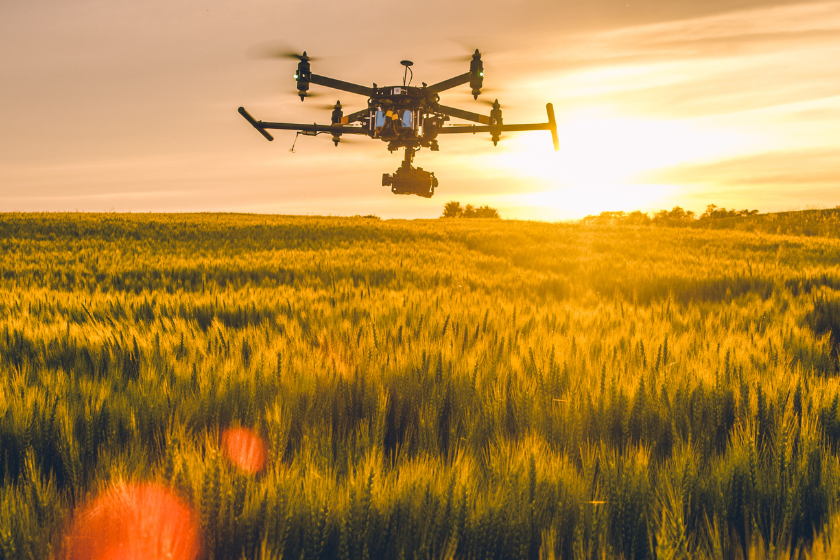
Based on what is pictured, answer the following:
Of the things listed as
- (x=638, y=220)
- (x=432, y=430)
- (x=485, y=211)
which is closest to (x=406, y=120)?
(x=432, y=430)

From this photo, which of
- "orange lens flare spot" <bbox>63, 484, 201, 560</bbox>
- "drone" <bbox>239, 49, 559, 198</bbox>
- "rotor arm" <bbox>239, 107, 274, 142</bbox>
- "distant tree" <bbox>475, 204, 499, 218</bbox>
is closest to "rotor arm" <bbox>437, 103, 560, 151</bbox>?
"drone" <bbox>239, 49, 559, 198</bbox>

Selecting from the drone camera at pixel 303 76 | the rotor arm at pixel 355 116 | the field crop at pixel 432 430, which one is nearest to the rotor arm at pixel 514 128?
the rotor arm at pixel 355 116

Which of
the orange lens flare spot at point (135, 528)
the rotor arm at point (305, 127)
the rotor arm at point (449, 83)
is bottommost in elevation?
the orange lens flare spot at point (135, 528)

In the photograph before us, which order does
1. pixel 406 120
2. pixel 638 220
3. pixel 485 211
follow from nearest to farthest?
pixel 406 120, pixel 638 220, pixel 485 211

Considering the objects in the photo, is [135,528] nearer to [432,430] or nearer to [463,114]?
[432,430]

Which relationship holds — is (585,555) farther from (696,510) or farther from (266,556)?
(266,556)

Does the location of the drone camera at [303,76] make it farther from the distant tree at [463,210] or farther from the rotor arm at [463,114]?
the distant tree at [463,210]
